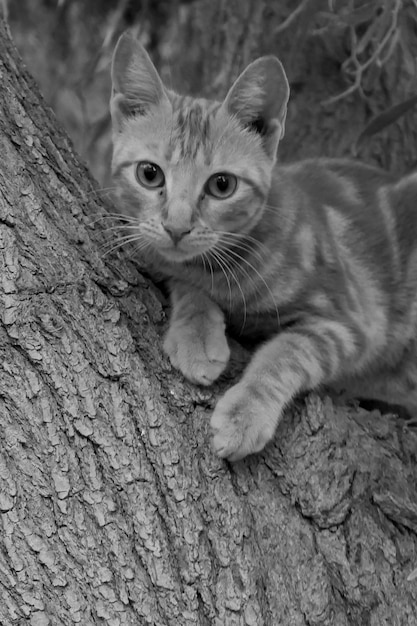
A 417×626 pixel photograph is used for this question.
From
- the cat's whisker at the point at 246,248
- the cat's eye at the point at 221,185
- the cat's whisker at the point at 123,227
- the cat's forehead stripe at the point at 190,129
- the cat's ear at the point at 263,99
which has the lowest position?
the cat's whisker at the point at 246,248

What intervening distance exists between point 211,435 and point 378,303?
2.47ft

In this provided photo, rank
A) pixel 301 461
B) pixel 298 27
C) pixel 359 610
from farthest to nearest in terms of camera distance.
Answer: pixel 298 27
pixel 301 461
pixel 359 610

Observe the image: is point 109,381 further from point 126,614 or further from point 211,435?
point 126,614

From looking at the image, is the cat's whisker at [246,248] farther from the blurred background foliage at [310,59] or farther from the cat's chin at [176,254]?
the blurred background foliage at [310,59]

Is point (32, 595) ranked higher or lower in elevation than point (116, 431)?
lower

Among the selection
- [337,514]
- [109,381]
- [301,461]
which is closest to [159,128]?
[109,381]

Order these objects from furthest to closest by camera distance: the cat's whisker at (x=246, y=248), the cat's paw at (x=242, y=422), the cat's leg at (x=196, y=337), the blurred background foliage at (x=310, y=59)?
the blurred background foliage at (x=310, y=59), the cat's whisker at (x=246, y=248), the cat's leg at (x=196, y=337), the cat's paw at (x=242, y=422)

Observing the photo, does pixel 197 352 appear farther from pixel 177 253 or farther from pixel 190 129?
pixel 190 129

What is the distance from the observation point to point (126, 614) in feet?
4.52

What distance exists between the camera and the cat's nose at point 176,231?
1.69 m

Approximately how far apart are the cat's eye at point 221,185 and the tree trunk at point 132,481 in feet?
0.92

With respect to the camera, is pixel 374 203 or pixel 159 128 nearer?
pixel 159 128

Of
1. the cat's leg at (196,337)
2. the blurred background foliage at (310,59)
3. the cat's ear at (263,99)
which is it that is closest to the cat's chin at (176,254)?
the cat's leg at (196,337)

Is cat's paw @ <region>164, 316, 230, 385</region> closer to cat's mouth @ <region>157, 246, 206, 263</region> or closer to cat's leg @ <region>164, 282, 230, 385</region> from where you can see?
cat's leg @ <region>164, 282, 230, 385</region>
